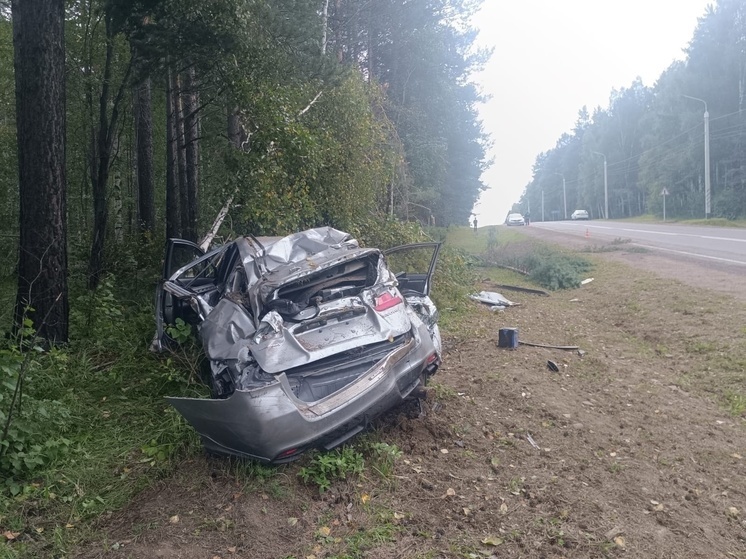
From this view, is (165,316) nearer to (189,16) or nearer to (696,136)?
(189,16)

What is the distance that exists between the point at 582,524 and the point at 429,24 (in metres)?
22.3

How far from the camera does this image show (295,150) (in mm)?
8641

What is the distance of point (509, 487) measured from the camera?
379cm

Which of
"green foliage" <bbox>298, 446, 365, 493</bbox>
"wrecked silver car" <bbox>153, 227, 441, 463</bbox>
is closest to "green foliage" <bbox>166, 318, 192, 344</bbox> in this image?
"wrecked silver car" <bbox>153, 227, 441, 463</bbox>

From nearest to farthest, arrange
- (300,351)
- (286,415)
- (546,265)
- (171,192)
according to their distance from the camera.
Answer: (286,415), (300,351), (171,192), (546,265)

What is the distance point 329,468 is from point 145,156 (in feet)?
36.1

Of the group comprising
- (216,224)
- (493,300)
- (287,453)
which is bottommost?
(493,300)

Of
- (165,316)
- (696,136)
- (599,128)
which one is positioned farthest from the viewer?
(599,128)

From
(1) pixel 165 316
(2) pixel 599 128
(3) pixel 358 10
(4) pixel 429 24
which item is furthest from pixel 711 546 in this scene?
(2) pixel 599 128

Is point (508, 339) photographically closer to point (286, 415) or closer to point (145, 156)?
point (286, 415)

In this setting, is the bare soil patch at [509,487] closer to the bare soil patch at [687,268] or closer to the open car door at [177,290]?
the open car door at [177,290]

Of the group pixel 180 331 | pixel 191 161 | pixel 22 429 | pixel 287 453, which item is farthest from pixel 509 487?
pixel 191 161

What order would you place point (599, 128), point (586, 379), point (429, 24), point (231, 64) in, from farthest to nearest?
point (599, 128)
point (429, 24)
point (231, 64)
point (586, 379)

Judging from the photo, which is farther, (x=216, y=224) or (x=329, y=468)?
(x=216, y=224)
